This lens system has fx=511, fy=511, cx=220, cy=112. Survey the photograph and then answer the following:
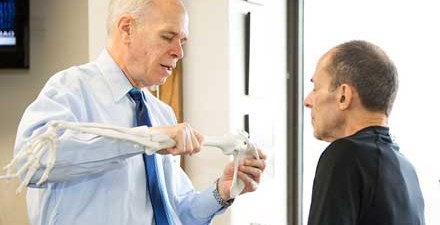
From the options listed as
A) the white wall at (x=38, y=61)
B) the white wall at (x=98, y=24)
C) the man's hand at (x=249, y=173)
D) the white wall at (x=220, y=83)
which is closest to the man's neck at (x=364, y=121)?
the man's hand at (x=249, y=173)

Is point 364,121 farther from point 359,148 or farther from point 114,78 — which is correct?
point 114,78

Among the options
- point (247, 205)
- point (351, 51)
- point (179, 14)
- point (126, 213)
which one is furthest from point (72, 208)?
point (247, 205)

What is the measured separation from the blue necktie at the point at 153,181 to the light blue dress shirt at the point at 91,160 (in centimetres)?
1

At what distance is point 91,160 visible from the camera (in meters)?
1.12

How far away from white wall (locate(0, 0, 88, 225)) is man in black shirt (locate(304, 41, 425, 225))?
1.35m

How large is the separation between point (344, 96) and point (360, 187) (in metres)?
0.23

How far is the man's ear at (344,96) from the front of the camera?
1.23m

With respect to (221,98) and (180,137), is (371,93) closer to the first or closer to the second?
(180,137)

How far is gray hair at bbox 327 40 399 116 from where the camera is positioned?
1.22 meters

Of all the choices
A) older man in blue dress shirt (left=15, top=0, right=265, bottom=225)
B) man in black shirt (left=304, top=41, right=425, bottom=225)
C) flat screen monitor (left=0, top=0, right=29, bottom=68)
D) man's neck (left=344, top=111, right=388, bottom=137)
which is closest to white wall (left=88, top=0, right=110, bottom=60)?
flat screen monitor (left=0, top=0, right=29, bottom=68)

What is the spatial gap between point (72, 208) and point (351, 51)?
0.79m

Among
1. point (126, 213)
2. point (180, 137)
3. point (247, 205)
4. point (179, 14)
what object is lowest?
point (247, 205)

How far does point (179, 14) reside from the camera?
1414 mm

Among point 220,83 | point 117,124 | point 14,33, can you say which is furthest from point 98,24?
point 117,124
